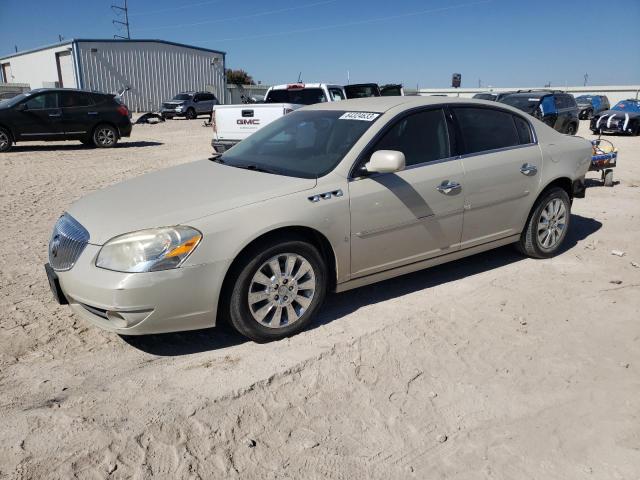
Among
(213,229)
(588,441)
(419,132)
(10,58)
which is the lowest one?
(588,441)

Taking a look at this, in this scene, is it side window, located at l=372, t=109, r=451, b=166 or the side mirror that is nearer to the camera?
the side mirror

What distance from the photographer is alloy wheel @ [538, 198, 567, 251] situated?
17.5 feet

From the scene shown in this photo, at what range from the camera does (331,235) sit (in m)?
3.81

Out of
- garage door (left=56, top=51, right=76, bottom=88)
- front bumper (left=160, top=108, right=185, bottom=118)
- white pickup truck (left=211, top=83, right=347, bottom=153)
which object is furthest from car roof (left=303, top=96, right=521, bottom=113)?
garage door (left=56, top=51, right=76, bottom=88)

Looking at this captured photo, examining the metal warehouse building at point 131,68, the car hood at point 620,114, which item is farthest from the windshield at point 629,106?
the metal warehouse building at point 131,68

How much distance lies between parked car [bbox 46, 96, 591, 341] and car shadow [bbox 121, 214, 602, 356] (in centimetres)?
23

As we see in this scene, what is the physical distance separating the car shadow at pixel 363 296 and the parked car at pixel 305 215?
0.23 metres

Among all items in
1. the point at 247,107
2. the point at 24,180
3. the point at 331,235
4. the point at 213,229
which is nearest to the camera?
the point at 213,229

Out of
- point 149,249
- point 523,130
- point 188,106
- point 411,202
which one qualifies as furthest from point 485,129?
point 188,106

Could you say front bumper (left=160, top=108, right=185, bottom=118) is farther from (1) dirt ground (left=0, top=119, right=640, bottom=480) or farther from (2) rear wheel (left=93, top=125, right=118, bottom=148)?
(1) dirt ground (left=0, top=119, right=640, bottom=480)

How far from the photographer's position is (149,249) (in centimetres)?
324

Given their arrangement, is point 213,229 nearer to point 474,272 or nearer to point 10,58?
point 474,272

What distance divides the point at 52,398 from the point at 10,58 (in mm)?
52044

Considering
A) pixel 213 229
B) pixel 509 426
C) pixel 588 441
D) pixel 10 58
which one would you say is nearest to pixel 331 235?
pixel 213 229
